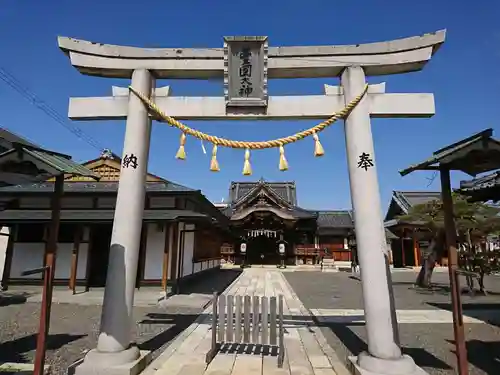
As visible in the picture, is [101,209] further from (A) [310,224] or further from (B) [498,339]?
(A) [310,224]

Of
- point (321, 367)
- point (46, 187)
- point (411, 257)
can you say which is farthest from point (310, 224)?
point (321, 367)

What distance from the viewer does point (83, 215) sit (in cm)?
1329

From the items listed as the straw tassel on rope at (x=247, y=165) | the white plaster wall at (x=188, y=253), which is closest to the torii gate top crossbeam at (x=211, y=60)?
the straw tassel on rope at (x=247, y=165)

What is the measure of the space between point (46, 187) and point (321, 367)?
1503cm

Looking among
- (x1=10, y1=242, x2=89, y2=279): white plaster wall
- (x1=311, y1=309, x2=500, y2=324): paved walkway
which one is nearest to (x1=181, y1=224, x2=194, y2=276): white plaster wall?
(x1=10, y1=242, x2=89, y2=279): white plaster wall

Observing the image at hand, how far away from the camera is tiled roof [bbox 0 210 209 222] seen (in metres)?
12.8

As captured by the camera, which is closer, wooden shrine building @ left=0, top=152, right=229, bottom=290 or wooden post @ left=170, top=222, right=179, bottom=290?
Answer: wooden shrine building @ left=0, top=152, right=229, bottom=290

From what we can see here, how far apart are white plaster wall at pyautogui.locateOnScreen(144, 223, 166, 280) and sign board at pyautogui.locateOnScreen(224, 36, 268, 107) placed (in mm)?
9580

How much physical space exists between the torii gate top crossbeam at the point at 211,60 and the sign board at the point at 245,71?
157mm

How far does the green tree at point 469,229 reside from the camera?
41.0ft

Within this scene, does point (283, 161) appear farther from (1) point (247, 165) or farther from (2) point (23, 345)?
(2) point (23, 345)

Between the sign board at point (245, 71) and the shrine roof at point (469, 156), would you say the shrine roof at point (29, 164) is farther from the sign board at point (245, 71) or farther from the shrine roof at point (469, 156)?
the shrine roof at point (469, 156)

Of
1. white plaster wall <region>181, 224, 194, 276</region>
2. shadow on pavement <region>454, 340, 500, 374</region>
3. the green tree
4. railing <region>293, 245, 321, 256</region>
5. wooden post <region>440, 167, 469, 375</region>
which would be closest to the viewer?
wooden post <region>440, 167, 469, 375</region>

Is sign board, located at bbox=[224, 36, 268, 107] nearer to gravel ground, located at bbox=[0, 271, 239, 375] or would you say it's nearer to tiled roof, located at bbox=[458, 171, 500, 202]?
gravel ground, located at bbox=[0, 271, 239, 375]
